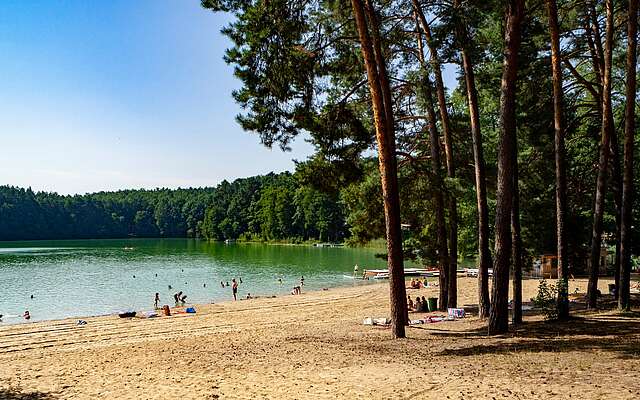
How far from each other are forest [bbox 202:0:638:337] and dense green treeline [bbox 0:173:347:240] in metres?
86.3

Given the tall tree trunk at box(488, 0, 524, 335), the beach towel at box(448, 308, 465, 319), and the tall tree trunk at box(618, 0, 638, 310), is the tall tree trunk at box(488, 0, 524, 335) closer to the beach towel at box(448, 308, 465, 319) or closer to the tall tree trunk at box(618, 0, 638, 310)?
the tall tree trunk at box(618, 0, 638, 310)

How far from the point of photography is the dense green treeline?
119688 mm

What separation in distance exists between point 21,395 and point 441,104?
14209 mm

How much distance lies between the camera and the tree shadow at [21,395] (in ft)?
28.3

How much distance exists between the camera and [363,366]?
9352 millimetres

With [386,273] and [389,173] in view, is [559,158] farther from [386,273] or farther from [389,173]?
[386,273]

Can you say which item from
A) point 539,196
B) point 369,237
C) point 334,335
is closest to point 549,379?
point 334,335

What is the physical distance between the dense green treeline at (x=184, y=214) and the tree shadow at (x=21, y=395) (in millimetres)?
95370

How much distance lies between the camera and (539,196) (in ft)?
103

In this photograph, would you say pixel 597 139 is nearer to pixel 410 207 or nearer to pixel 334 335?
pixel 410 207

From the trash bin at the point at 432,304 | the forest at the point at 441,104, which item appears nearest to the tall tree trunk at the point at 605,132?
the forest at the point at 441,104

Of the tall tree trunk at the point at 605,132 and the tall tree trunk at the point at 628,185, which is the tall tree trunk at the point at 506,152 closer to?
the tall tree trunk at the point at 605,132

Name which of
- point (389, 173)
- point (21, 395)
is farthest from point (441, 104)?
point (21, 395)

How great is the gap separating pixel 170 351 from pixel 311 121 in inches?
270
